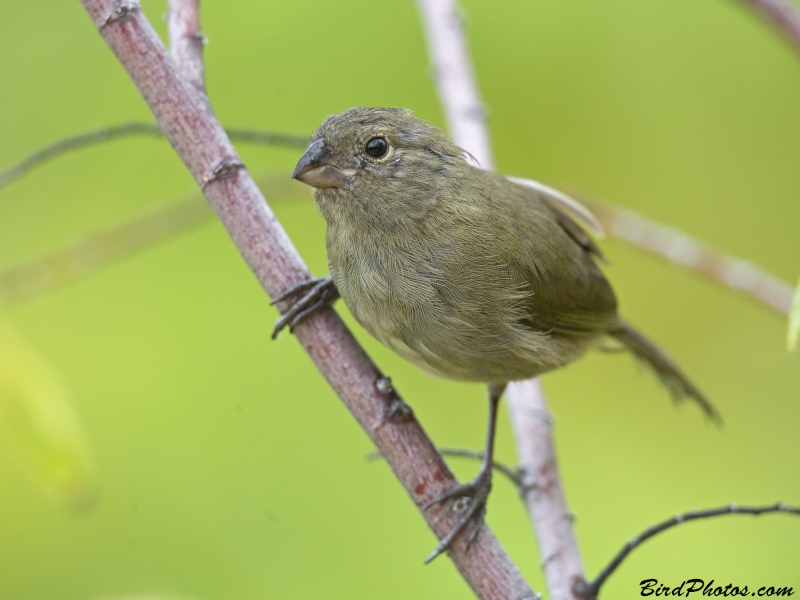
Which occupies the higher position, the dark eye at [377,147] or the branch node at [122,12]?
the branch node at [122,12]

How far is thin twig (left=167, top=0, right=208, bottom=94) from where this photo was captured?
2361mm

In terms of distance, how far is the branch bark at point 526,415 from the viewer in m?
2.60

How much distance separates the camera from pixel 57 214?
16.2 feet

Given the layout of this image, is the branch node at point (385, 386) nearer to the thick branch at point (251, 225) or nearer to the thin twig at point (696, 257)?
the thick branch at point (251, 225)

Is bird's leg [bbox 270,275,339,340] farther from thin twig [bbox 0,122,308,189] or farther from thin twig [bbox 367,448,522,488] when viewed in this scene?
thin twig [bbox 0,122,308,189]

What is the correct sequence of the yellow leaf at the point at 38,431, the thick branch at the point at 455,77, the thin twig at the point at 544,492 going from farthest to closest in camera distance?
the thick branch at the point at 455,77
the thin twig at the point at 544,492
the yellow leaf at the point at 38,431

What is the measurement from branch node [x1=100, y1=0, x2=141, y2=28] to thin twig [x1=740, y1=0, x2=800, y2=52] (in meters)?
1.99

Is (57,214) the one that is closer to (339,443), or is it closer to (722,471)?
(339,443)

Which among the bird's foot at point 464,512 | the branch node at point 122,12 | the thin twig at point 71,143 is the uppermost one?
the thin twig at point 71,143

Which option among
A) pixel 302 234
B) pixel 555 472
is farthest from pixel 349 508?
pixel 555 472

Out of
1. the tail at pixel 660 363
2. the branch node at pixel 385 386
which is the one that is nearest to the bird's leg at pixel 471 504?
the branch node at pixel 385 386

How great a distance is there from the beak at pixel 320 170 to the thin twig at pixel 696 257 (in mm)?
1456

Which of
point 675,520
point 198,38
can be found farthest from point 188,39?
point 675,520

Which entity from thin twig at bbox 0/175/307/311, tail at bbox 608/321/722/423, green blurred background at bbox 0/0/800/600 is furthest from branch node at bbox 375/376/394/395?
green blurred background at bbox 0/0/800/600
